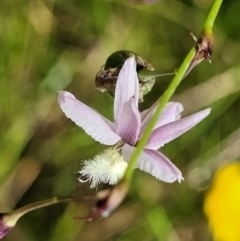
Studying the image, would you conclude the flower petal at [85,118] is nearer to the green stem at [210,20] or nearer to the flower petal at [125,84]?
the flower petal at [125,84]

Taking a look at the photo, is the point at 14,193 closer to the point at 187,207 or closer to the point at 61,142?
the point at 61,142

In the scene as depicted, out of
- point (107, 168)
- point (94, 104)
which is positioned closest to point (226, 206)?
point (94, 104)

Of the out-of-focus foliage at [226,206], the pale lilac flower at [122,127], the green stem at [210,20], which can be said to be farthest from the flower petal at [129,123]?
the out-of-focus foliage at [226,206]

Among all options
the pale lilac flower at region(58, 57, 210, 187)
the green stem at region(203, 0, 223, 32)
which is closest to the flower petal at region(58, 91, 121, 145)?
the pale lilac flower at region(58, 57, 210, 187)

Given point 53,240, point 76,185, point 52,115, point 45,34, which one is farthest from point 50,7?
point 53,240

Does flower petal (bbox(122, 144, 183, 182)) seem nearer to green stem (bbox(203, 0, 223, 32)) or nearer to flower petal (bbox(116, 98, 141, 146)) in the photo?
flower petal (bbox(116, 98, 141, 146))

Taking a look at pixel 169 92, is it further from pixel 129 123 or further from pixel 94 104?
pixel 94 104
